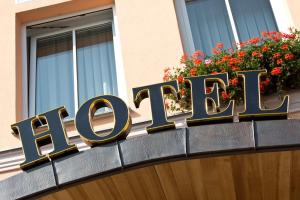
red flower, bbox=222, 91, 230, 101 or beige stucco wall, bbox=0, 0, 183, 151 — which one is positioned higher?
beige stucco wall, bbox=0, 0, 183, 151

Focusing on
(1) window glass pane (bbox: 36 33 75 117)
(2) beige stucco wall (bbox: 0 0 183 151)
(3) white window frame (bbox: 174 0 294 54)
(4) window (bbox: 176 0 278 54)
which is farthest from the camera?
(1) window glass pane (bbox: 36 33 75 117)

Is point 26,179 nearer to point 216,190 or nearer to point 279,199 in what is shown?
point 216,190

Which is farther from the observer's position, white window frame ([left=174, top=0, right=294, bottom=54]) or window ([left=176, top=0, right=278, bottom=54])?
window ([left=176, top=0, right=278, bottom=54])

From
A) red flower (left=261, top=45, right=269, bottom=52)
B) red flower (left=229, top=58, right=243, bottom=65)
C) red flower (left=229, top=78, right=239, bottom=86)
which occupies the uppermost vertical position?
red flower (left=261, top=45, right=269, bottom=52)

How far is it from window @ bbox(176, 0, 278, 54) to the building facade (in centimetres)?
2

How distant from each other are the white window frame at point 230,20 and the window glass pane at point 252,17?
0.08 metres

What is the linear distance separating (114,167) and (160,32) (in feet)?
12.1

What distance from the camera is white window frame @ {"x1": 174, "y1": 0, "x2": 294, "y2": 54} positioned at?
977 centimetres

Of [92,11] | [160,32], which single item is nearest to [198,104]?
Answer: [160,32]

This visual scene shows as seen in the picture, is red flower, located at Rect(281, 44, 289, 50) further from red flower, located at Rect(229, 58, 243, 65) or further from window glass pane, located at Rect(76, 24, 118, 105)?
window glass pane, located at Rect(76, 24, 118, 105)

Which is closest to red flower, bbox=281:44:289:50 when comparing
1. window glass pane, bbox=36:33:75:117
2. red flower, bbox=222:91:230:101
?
red flower, bbox=222:91:230:101

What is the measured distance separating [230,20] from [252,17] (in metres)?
0.36

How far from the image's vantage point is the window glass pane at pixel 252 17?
33.2 ft

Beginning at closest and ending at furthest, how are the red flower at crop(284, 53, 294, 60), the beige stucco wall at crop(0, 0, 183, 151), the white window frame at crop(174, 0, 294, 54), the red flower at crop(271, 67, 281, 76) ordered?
the red flower at crop(271, 67, 281, 76) → the red flower at crop(284, 53, 294, 60) → the beige stucco wall at crop(0, 0, 183, 151) → the white window frame at crop(174, 0, 294, 54)
